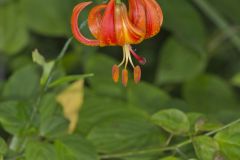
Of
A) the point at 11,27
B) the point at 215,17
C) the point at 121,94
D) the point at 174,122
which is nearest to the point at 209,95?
the point at 215,17

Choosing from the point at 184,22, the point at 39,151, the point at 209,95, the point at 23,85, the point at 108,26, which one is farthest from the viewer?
the point at 209,95

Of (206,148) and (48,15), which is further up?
(206,148)

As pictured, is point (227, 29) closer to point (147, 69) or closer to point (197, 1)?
point (197, 1)

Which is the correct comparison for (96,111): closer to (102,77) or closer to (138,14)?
(102,77)

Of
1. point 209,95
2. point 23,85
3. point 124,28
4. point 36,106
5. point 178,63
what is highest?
point 124,28

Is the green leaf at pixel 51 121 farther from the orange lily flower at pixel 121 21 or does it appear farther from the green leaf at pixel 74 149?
the orange lily flower at pixel 121 21

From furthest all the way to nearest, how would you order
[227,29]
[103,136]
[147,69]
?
[147,69]
[227,29]
[103,136]

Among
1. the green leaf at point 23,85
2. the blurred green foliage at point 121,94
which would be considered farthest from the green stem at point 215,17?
the green leaf at point 23,85

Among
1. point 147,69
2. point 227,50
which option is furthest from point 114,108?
point 227,50
